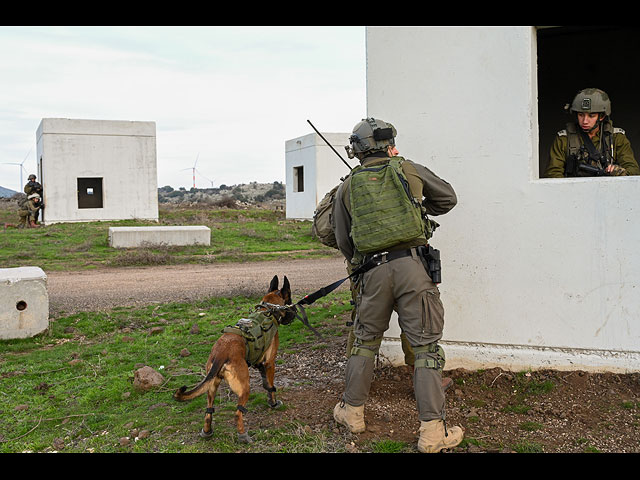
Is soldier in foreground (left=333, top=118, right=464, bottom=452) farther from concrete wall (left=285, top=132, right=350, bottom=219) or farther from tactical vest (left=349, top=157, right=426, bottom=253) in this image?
concrete wall (left=285, top=132, right=350, bottom=219)

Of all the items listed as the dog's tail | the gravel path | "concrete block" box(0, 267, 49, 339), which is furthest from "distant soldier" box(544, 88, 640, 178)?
"concrete block" box(0, 267, 49, 339)

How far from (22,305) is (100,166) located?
17.1 metres

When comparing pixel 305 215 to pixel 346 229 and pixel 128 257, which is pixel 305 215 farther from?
pixel 346 229

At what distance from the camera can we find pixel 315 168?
86.0 feet

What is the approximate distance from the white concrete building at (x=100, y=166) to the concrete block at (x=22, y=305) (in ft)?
54.7

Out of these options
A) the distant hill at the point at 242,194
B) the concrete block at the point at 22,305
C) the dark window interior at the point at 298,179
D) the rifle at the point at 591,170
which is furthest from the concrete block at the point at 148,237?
the distant hill at the point at 242,194

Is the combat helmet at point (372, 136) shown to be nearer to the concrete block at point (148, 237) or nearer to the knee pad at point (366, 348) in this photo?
the knee pad at point (366, 348)

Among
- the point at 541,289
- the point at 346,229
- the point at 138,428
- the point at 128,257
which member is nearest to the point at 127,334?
the point at 138,428

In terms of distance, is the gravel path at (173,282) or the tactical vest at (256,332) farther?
the gravel path at (173,282)

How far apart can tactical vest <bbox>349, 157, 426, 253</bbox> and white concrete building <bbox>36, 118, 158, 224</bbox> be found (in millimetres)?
20927

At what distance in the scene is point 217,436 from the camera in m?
4.05

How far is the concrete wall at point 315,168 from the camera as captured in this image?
26109 mm

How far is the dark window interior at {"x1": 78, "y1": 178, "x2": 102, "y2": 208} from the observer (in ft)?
96.8
